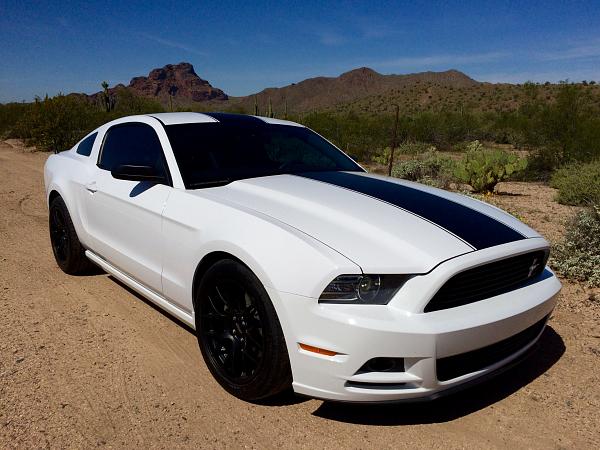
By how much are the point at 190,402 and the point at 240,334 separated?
488mm

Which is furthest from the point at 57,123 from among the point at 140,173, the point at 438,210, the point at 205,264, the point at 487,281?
the point at 487,281

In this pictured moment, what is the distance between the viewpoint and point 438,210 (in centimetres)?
299

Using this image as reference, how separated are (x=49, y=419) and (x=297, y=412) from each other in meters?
1.30

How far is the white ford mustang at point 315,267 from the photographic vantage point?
2.29 metres

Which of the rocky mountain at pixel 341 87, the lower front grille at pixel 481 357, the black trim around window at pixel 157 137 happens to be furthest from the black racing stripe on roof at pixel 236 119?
the rocky mountain at pixel 341 87

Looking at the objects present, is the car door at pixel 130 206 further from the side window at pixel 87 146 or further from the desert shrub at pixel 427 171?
the desert shrub at pixel 427 171

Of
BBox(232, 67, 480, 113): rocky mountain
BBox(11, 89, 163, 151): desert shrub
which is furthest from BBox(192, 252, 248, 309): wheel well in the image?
BBox(232, 67, 480, 113): rocky mountain

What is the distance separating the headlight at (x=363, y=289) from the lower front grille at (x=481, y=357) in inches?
15.6

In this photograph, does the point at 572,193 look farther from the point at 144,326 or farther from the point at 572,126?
the point at 144,326

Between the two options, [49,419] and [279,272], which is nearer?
[279,272]

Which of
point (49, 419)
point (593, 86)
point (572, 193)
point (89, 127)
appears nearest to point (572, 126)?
point (572, 193)

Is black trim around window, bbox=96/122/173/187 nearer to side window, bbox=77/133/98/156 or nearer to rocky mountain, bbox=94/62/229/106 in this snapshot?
side window, bbox=77/133/98/156

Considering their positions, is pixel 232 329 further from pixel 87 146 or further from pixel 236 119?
pixel 87 146

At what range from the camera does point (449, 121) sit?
25.8 metres
